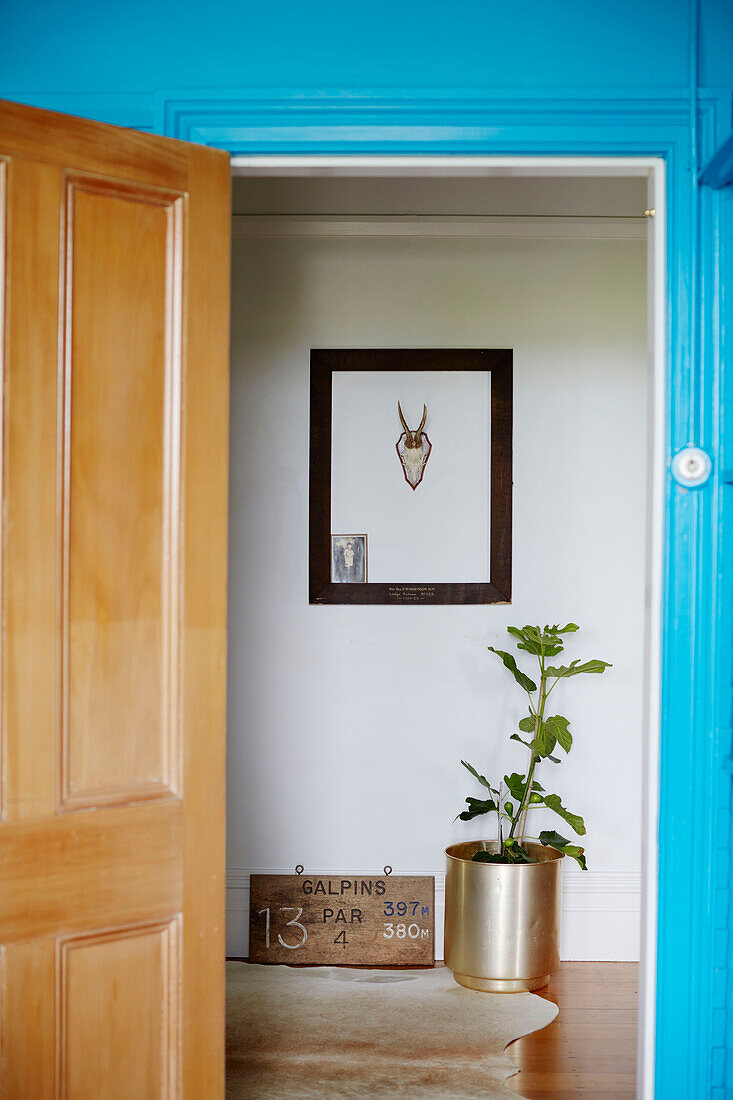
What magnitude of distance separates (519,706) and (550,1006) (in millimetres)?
1049

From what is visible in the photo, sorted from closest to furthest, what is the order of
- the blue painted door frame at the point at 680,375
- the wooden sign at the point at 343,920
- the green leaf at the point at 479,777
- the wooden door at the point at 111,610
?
the wooden door at the point at 111,610 < the blue painted door frame at the point at 680,375 < the green leaf at the point at 479,777 < the wooden sign at the point at 343,920

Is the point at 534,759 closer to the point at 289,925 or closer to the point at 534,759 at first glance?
the point at 534,759

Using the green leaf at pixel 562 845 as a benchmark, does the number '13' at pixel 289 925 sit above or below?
below

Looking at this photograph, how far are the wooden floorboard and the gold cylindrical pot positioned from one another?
0.12 meters

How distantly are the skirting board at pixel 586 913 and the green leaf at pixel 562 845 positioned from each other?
0.38 meters

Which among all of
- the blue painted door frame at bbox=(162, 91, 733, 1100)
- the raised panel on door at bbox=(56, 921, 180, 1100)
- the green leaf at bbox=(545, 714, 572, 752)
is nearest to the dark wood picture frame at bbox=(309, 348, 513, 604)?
the green leaf at bbox=(545, 714, 572, 752)

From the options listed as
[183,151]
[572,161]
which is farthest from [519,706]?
[183,151]

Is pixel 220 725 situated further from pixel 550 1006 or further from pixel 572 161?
pixel 550 1006

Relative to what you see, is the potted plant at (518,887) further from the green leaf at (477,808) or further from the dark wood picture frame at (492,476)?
the dark wood picture frame at (492,476)

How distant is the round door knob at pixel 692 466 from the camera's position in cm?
212

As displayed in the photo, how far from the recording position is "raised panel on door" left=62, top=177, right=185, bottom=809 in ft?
6.25

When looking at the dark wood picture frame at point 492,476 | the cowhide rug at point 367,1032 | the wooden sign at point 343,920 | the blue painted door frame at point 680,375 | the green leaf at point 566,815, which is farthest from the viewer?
the dark wood picture frame at point 492,476

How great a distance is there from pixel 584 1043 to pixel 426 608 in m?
1.56

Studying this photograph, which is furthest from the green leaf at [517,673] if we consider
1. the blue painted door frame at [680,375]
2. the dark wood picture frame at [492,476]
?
the blue painted door frame at [680,375]
